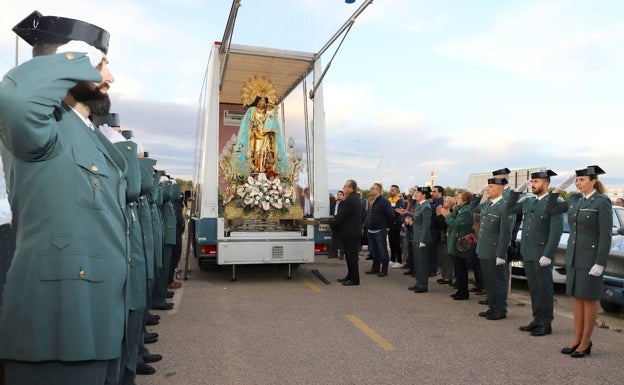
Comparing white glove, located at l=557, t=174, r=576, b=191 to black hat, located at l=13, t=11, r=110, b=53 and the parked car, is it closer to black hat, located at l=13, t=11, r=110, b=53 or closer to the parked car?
the parked car

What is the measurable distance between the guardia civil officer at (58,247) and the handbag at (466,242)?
7.32 m

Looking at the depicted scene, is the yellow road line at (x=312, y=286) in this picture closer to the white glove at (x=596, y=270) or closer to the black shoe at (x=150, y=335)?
the black shoe at (x=150, y=335)

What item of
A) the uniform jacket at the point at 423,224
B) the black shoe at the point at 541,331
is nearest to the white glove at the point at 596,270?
the black shoe at the point at 541,331

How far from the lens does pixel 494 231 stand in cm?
765

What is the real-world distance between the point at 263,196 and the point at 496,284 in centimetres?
486

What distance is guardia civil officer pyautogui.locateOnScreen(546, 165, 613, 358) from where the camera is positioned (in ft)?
18.3

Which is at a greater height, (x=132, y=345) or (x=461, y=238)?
(x=461, y=238)

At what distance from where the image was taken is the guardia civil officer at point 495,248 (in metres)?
7.38

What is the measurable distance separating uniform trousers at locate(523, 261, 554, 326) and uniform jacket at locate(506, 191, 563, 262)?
15 centimetres

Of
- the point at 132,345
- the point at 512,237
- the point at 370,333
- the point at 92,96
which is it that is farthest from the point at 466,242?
the point at 92,96

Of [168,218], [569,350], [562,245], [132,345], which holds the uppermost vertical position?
[168,218]

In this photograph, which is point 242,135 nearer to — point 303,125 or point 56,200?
point 303,125

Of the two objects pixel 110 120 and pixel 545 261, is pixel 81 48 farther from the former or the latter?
pixel 545 261

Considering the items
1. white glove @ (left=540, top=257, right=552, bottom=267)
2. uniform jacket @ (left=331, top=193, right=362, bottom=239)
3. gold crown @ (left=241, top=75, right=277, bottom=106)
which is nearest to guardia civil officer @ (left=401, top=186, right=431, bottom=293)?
uniform jacket @ (left=331, top=193, right=362, bottom=239)
